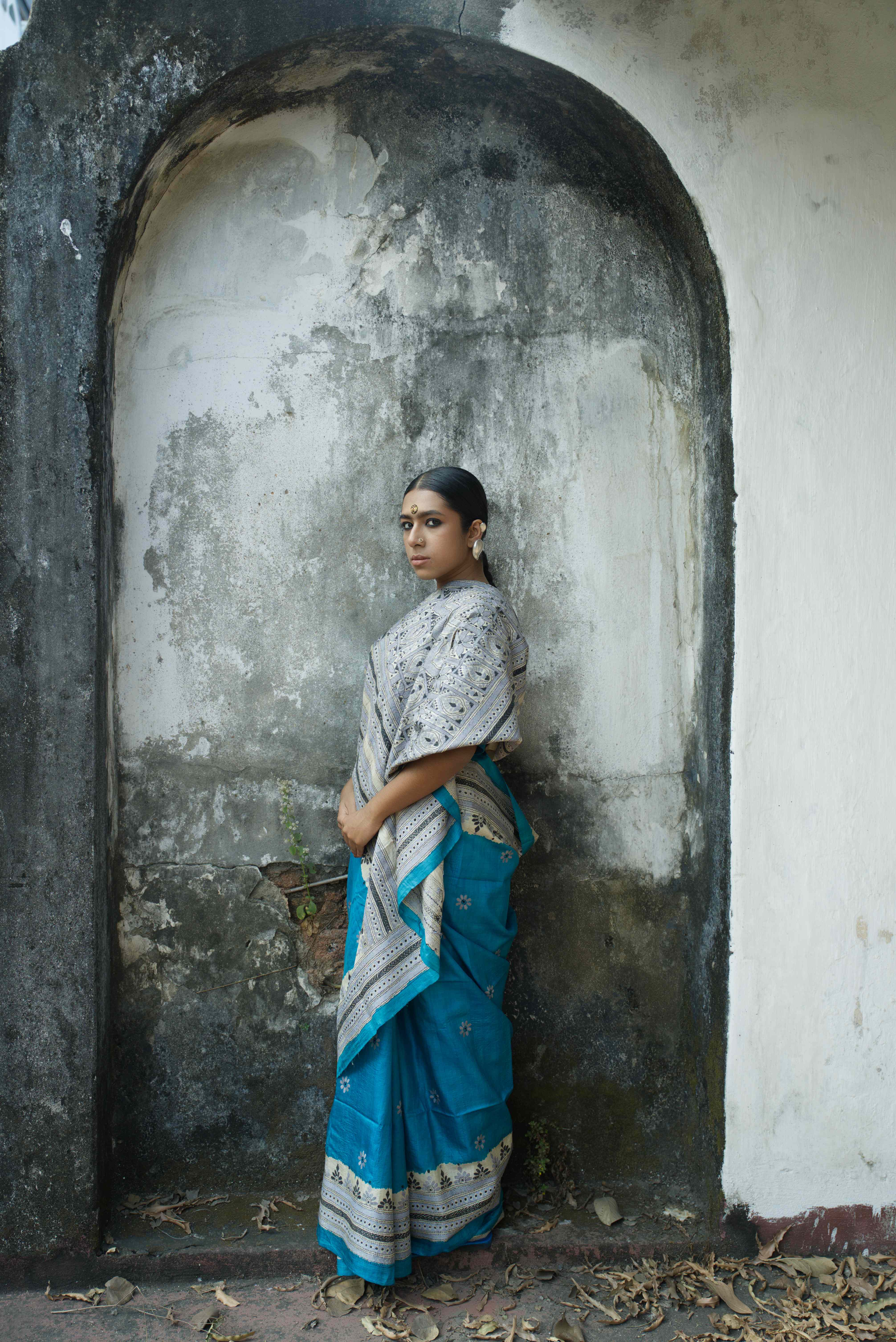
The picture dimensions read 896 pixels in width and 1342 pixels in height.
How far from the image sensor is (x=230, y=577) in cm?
268

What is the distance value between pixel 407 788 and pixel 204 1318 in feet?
4.65

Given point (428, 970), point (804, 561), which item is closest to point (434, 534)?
point (804, 561)

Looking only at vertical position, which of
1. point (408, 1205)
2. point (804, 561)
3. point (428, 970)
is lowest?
point (408, 1205)

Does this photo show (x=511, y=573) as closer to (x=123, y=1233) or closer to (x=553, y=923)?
(x=553, y=923)

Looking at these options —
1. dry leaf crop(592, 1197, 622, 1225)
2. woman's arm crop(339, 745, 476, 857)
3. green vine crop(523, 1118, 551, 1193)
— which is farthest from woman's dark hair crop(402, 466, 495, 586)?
dry leaf crop(592, 1197, 622, 1225)

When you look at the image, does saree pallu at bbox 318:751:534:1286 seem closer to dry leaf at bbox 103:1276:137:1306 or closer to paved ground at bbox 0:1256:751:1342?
paved ground at bbox 0:1256:751:1342

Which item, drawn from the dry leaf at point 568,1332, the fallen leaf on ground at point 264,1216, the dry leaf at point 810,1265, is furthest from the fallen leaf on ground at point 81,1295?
the dry leaf at point 810,1265

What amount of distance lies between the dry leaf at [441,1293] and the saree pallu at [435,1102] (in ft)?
0.28

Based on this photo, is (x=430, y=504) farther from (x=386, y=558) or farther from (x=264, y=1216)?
(x=264, y=1216)

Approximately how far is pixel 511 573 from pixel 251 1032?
1.60 metres

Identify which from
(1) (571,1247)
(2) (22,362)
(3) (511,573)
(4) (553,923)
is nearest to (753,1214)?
(1) (571,1247)

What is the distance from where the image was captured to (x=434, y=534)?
91.7 inches

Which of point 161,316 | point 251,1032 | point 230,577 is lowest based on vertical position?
point 251,1032

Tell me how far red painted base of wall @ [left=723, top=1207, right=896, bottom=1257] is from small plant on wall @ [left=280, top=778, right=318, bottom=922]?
4.65 ft
